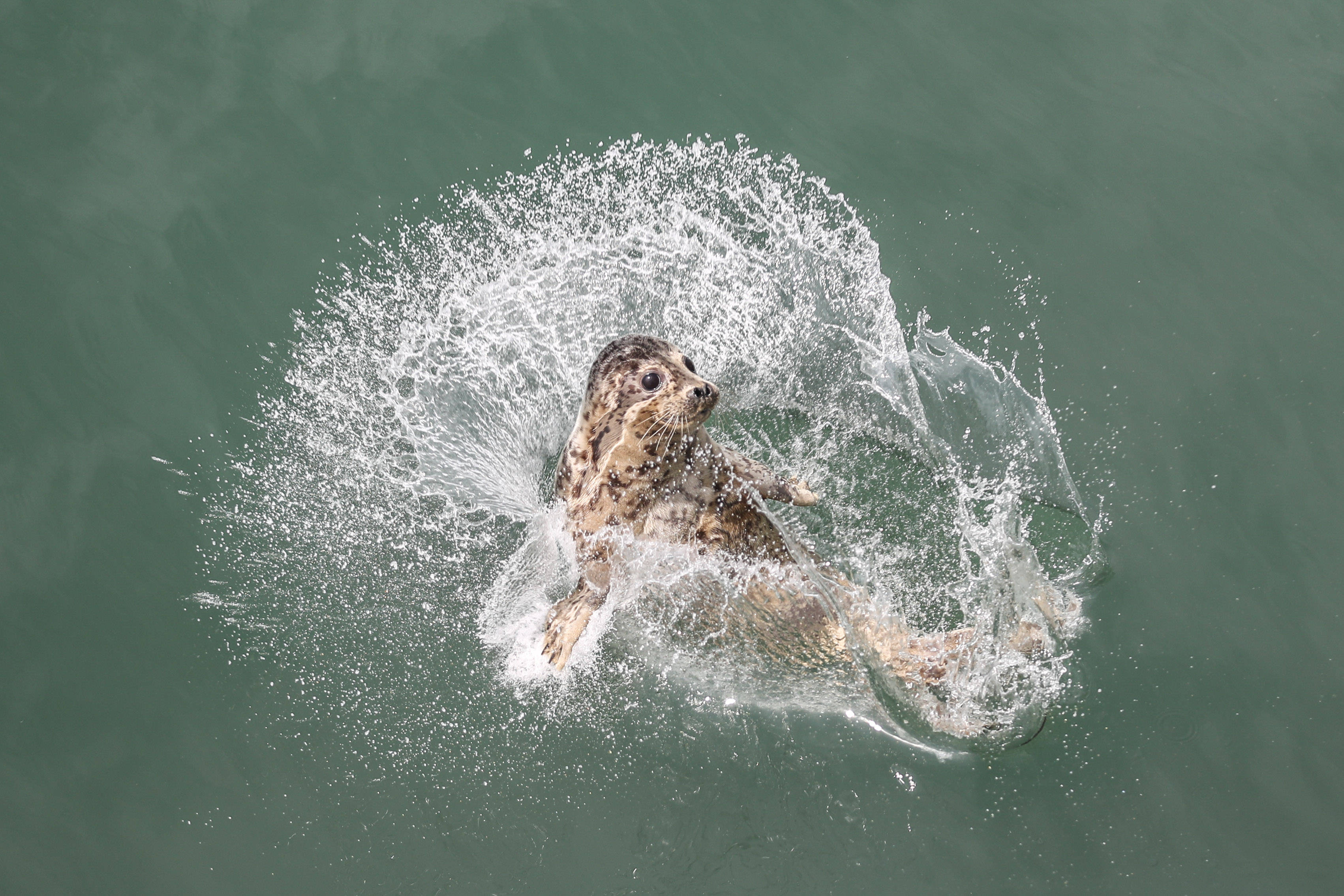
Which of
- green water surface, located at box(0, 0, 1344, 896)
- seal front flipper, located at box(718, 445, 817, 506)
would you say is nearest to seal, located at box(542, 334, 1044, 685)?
seal front flipper, located at box(718, 445, 817, 506)

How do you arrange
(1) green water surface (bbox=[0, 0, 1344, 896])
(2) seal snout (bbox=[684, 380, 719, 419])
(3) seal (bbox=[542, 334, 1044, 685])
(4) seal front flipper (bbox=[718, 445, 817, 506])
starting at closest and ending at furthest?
(2) seal snout (bbox=[684, 380, 719, 419])
(3) seal (bbox=[542, 334, 1044, 685])
(1) green water surface (bbox=[0, 0, 1344, 896])
(4) seal front flipper (bbox=[718, 445, 817, 506])

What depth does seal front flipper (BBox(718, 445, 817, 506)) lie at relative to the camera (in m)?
4.75

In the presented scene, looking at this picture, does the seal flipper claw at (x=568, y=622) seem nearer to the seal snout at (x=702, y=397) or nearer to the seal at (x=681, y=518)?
the seal at (x=681, y=518)

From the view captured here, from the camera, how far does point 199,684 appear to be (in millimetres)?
4859

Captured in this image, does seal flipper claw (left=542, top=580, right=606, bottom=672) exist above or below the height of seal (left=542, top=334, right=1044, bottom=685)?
below

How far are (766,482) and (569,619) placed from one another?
124cm

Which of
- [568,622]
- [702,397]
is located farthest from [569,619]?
[702,397]

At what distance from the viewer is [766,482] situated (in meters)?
4.83

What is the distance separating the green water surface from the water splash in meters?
0.21

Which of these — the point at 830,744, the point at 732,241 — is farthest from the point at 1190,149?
the point at 830,744

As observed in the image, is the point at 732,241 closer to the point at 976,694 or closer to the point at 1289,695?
the point at 976,694

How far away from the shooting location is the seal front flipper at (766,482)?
15.6ft

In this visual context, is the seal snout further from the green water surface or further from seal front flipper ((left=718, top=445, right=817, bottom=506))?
the green water surface

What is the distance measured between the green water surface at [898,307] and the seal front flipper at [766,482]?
42.4 inches
